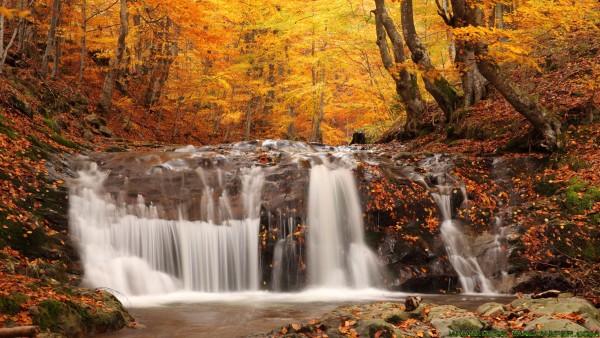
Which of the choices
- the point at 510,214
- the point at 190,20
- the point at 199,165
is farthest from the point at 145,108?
the point at 510,214

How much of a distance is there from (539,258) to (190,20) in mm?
14000

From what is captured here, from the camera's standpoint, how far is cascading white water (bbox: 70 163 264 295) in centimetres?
902

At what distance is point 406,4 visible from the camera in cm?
1408

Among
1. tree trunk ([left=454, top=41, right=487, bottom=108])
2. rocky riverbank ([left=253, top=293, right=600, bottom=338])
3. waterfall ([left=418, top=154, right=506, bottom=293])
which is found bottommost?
rocky riverbank ([left=253, top=293, right=600, bottom=338])

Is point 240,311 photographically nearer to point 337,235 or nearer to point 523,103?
point 337,235

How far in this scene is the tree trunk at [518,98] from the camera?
32.8 feet

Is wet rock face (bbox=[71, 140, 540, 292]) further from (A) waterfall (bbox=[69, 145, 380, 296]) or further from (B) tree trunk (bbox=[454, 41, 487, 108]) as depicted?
(B) tree trunk (bbox=[454, 41, 487, 108])

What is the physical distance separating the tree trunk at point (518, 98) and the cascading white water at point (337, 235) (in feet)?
12.3

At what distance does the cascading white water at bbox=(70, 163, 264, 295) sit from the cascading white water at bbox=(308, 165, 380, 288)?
1.24m

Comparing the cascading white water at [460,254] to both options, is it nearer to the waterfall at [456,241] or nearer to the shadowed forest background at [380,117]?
the waterfall at [456,241]

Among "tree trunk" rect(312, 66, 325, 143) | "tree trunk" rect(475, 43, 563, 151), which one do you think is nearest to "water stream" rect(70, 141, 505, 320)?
"tree trunk" rect(475, 43, 563, 151)

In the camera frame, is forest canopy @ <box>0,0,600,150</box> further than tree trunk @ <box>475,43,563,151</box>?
Yes

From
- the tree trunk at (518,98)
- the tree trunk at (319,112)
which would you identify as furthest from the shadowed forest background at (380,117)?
the tree trunk at (319,112)

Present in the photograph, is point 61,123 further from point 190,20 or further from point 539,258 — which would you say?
point 539,258
